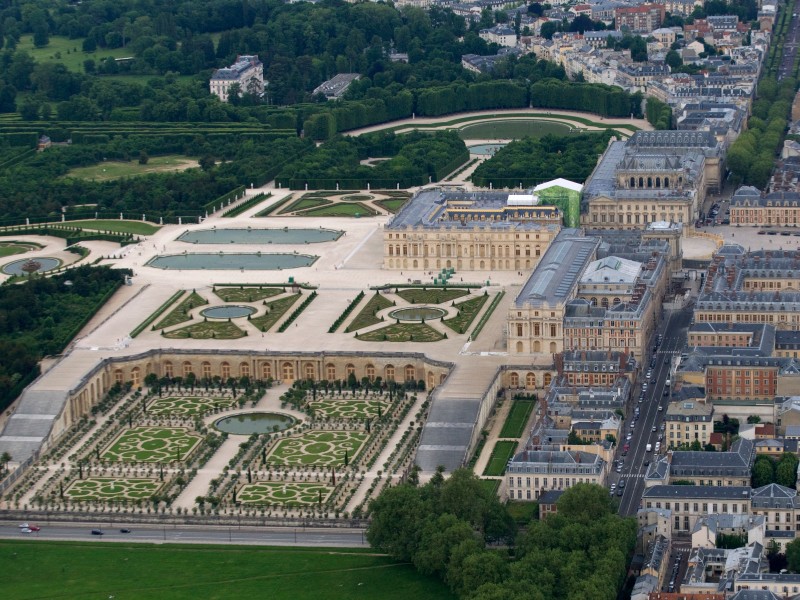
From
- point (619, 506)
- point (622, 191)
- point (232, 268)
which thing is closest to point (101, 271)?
point (232, 268)

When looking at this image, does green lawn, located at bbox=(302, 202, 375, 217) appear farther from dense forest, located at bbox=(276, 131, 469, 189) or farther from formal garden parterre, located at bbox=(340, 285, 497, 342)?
formal garden parterre, located at bbox=(340, 285, 497, 342)

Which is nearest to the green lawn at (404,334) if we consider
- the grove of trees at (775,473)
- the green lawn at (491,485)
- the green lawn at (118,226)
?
the green lawn at (491,485)

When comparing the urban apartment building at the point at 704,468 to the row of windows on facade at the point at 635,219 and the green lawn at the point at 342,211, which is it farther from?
the green lawn at the point at 342,211

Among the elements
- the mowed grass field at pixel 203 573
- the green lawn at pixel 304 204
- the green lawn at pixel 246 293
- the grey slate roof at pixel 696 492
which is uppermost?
the grey slate roof at pixel 696 492

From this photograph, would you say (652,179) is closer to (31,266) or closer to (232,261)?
(232,261)

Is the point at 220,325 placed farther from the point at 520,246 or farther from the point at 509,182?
the point at 509,182

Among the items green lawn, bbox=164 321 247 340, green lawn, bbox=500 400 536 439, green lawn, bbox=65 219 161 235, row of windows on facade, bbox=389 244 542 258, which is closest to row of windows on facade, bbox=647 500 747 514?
green lawn, bbox=500 400 536 439
